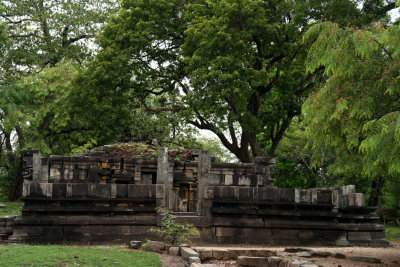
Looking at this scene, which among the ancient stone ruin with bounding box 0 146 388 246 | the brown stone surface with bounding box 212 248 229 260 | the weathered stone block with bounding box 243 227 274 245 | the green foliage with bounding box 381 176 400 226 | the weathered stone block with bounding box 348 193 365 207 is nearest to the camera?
the brown stone surface with bounding box 212 248 229 260

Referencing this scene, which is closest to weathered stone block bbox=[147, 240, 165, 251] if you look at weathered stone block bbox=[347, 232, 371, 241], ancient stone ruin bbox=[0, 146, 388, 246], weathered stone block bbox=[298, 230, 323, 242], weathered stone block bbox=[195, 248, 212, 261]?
weathered stone block bbox=[195, 248, 212, 261]

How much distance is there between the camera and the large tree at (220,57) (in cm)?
2069

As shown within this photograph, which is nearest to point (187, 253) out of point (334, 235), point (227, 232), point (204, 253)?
point (204, 253)

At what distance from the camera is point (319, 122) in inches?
372

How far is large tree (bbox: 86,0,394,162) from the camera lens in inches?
814

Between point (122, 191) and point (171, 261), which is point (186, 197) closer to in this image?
point (122, 191)

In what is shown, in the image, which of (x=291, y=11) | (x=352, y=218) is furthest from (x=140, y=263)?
(x=291, y=11)

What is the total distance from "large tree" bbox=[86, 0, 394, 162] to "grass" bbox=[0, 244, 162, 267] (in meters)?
12.0

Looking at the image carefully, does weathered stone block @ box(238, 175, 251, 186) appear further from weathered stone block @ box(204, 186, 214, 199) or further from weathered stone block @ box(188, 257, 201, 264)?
weathered stone block @ box(188, 257, 201, 264)

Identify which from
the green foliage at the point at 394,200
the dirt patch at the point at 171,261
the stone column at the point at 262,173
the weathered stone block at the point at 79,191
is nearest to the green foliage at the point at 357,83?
the dirt patch at the point at 171,261

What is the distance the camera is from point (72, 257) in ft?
27.7

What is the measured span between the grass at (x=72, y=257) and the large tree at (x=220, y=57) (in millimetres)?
12005

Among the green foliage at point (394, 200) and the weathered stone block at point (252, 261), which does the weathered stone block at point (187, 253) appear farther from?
the green foliage at point (394, 200)

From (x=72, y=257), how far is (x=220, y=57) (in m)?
13.5
